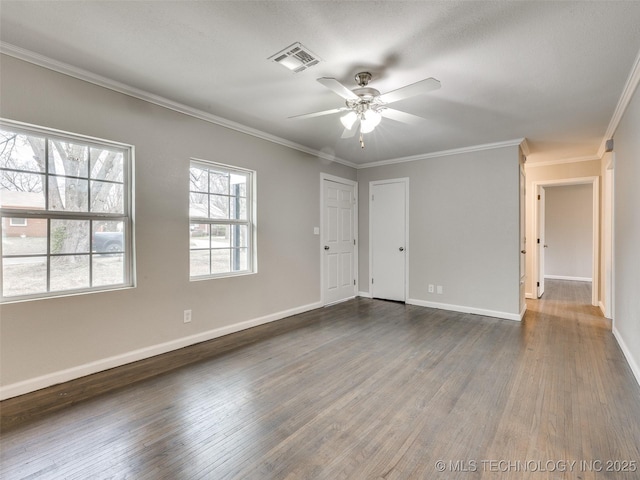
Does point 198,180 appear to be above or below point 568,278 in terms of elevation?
above

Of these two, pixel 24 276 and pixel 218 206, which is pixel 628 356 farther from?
pixel 24 276

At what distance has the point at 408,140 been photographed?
4.25m

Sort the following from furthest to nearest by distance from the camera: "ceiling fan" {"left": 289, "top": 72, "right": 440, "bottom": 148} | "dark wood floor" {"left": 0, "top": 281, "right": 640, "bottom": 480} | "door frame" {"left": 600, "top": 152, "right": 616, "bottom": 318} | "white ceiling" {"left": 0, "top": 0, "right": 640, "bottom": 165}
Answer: "door frame" {"left": 600, "top": 152, "right": 616, "bottom": 318}, "ceiling fan" {"left": 289, "top": 72, "right": 440, "bottom": 148}, "white ceiling" {"left": 0, "top": 0, "right": 640, "bottom": 165}, "dark wood floor" {"left": 0, "top": 281, "right": 640, "bottom": 480}

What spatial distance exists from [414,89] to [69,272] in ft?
9.89

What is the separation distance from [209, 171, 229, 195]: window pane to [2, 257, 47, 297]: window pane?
1662 mm

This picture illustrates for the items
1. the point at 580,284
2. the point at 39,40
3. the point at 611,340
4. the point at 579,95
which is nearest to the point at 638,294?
the point at 611,340

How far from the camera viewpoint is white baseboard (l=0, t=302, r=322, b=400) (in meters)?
2.27

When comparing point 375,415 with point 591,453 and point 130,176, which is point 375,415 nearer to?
point 591,453

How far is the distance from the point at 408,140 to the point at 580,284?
5.98 metres

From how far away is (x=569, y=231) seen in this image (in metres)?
7.81

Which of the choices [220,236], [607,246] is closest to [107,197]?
[220,236]

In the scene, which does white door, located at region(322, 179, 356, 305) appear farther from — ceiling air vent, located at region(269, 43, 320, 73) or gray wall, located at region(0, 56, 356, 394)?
ceiling air vent, located at region(269, 43, 320, 73)

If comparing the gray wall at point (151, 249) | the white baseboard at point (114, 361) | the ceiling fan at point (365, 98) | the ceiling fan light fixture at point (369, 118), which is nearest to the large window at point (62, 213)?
the gray wall at point (151, 249)

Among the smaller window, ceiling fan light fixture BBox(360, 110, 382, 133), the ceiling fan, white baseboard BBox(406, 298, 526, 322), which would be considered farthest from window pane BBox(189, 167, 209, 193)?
white baseboard BBox(406, 298, 526, 322)
